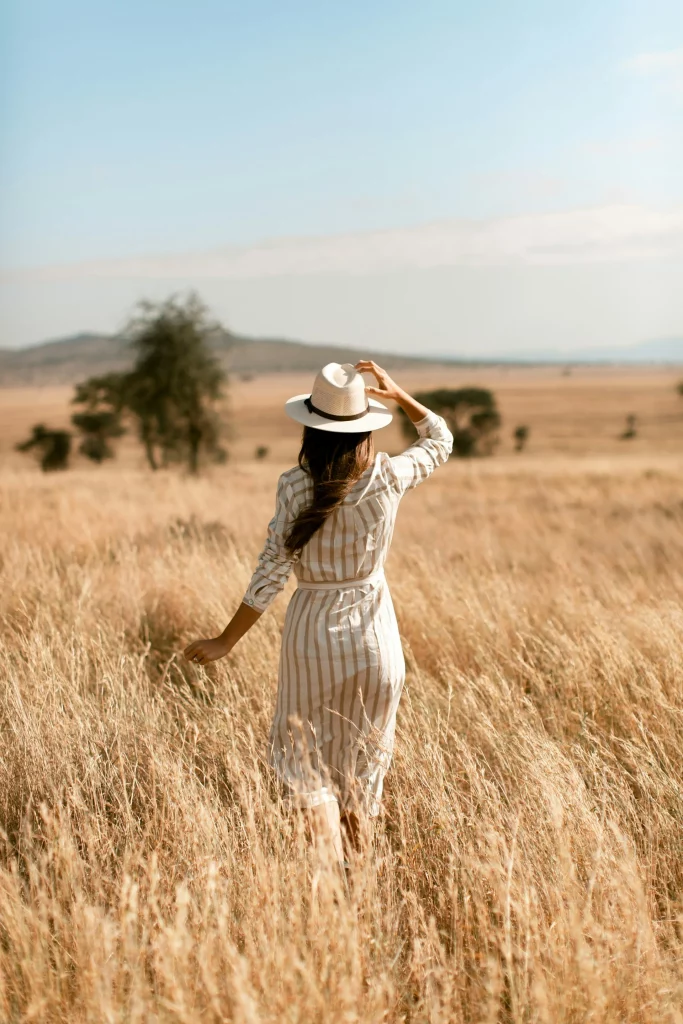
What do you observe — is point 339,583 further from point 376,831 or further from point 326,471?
point 376,831

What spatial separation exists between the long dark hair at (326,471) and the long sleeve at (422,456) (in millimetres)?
164

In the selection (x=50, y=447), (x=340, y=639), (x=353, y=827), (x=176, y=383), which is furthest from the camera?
(x=50, y=447)

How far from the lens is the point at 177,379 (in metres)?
31.7

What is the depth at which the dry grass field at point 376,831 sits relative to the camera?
219 centimetres

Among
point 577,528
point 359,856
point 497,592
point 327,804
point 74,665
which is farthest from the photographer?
point 577,528

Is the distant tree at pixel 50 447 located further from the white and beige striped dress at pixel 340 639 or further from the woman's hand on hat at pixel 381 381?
the white and beige striped dress at pixel 340 639

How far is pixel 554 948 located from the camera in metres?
2.29

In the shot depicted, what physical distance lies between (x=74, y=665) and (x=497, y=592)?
2810 mm

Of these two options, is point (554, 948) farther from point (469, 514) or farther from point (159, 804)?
point (469, 514)

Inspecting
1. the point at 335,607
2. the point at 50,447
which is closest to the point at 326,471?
the point at 335,607

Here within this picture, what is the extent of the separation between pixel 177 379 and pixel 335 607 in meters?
30.0

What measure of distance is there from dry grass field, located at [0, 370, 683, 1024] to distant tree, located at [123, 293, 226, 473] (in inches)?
1020

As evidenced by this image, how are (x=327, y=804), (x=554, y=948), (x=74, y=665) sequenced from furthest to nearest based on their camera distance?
(x=74, y=665) → (x=327, y=804) → (x=554, y=948)

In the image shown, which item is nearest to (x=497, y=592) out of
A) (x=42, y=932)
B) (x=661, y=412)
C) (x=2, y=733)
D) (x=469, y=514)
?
(x=2, y=733)
